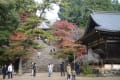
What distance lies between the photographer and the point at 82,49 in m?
51.3

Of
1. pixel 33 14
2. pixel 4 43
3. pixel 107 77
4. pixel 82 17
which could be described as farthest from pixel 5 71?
pixel 82 17

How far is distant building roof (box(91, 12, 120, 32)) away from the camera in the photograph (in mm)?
32572

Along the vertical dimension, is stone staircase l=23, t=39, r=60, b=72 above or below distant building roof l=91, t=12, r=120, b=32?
below

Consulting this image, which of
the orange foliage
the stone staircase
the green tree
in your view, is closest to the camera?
the green tree

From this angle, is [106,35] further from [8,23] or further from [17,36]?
[17,36]

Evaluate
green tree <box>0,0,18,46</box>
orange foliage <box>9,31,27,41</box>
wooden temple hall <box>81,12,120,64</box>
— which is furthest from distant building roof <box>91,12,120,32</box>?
orange foliage <box>9,31,27,41</box>

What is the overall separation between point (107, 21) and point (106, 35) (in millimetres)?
3250

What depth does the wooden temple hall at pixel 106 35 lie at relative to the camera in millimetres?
32312

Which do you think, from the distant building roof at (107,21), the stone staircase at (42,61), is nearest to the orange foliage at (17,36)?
the stone staircase at (42,61)

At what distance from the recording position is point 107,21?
116 feet

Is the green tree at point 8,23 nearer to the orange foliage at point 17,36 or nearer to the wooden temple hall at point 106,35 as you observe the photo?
the orange foliage at point 17,36

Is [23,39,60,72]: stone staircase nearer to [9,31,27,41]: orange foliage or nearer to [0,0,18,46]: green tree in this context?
[9,31,27,41]: orange foliage

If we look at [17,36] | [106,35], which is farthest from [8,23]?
[106,35]

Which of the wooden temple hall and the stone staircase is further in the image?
Answer: the stone staircase
